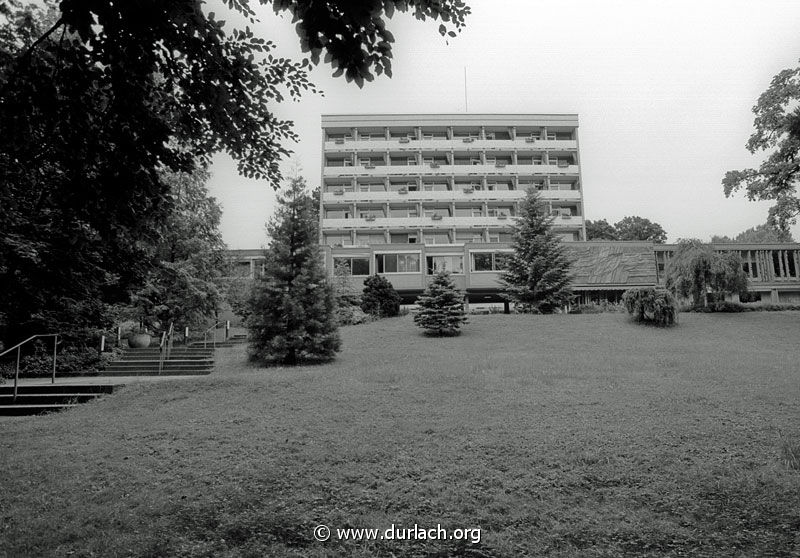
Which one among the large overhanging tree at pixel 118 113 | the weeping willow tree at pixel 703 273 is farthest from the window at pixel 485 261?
the large overhanging tree at pixel 118 113

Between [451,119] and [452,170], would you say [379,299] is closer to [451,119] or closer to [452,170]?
[452,170]

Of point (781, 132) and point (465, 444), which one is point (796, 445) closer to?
point (465, 444)

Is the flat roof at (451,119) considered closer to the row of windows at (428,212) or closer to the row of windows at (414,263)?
the row of windows at (428,212)

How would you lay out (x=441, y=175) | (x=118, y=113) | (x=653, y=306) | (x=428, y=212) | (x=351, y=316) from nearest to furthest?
(x=118, y=113) < (x=653, y=306) < (x=351, y=316) < (x=428, y=212) < (x=441, y=175)

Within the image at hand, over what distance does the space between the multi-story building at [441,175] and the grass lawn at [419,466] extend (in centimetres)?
3640

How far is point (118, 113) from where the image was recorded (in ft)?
17.4

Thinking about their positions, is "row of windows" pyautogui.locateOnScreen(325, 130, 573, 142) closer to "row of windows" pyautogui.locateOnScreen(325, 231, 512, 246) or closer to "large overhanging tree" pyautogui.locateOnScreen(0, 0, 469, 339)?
"row of windows" pyautogui.locateOnScreen(325, 231, 512, 246)

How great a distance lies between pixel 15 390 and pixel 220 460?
7636mm

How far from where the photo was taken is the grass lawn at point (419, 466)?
169 inches

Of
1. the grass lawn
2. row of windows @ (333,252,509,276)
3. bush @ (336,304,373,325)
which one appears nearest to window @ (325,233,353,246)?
row of windows @ (333,252,509,276)

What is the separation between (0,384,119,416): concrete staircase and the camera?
33.7 ft

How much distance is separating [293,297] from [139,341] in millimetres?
8658

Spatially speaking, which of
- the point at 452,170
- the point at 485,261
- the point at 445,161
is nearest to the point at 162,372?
the point at 485,261

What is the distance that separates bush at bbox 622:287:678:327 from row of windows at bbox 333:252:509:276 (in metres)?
12.3
